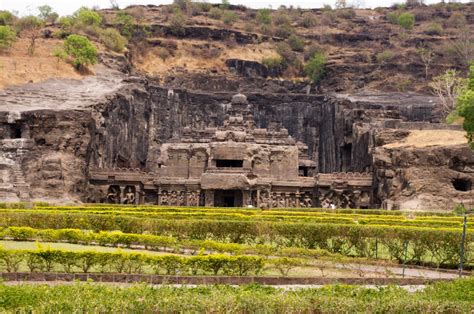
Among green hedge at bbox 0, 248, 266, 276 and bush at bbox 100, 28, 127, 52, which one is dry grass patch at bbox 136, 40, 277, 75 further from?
green hedge at bbox 0, 248, 266, 276

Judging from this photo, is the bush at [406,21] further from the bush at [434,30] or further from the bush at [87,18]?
the bush at [87,18]

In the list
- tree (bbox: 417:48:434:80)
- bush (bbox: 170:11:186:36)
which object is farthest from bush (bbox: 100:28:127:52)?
tree (bbox: 417:48:434:80)

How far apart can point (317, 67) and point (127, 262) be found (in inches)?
2850

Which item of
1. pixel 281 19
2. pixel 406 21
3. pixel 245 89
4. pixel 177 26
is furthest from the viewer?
pixel 281 19

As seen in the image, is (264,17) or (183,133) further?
(264,17)

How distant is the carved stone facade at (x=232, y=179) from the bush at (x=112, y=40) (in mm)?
27980

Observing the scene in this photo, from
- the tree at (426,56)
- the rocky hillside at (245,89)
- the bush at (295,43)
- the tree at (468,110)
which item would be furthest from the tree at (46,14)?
the tree at (468,110)

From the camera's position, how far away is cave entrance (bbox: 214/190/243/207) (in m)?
48.2

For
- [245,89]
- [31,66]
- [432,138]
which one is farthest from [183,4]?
[432,138]

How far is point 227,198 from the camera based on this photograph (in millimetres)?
49531

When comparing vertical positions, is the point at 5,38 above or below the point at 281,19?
below

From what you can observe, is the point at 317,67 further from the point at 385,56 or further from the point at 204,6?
the point at 204,6

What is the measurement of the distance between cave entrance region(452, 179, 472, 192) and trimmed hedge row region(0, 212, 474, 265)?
2135cm

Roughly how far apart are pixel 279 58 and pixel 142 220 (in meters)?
69.7
